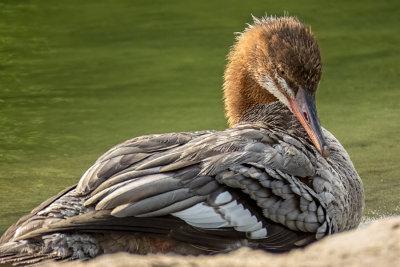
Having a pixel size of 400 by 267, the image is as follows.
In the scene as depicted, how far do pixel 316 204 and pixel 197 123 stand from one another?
338 centimetres

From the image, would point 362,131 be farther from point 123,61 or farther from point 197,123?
point 123,61

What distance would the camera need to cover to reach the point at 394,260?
3.28 meters

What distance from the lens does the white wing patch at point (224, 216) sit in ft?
16.7

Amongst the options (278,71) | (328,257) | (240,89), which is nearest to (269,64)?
(278,71)

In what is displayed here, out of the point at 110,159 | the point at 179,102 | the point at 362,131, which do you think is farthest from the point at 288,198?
the point at 179,102

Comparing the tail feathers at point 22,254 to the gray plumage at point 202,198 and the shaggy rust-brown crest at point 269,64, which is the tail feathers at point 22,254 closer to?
the gray plumage at point 202,198

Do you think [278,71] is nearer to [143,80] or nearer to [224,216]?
[224,216]

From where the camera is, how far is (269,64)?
634 centimetres

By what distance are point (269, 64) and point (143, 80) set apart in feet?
12.8

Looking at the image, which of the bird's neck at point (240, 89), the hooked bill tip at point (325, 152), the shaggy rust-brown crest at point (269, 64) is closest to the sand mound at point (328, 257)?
the hooked bill tip at point (325, 152)

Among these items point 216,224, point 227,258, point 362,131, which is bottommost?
point 362,131

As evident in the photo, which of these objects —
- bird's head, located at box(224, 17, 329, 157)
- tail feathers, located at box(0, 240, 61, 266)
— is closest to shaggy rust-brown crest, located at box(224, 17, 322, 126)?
bird's head, located at box(224, 17, 329, 157)

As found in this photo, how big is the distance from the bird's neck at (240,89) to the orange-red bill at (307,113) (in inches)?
14.3

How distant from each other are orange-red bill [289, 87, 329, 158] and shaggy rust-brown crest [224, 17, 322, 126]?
41 millimetres
